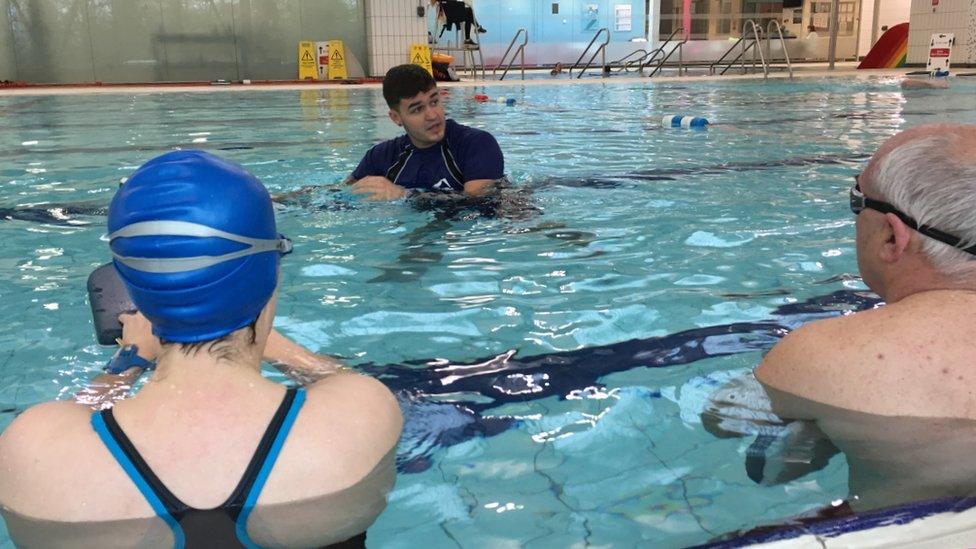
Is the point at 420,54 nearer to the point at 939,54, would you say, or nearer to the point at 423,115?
the point at 939,54

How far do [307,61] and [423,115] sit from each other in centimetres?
1590

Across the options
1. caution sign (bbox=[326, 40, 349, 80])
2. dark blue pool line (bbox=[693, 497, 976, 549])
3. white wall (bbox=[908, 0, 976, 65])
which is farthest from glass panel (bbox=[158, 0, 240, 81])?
dark blue pool line (bbox=[693, 497, 976, 549])

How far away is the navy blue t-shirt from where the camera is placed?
530cm

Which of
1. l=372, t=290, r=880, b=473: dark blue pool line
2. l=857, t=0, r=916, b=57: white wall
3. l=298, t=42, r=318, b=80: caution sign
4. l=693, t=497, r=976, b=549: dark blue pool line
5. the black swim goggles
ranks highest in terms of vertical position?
l=857, t=0, r=916, b=57: white wall

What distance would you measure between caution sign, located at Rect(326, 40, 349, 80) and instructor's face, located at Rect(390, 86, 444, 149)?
15.4 meters

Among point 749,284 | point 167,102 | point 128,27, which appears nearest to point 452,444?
point 749,284

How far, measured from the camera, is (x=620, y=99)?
14.3 meters

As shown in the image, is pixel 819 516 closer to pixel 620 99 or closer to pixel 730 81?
pixel 620 99

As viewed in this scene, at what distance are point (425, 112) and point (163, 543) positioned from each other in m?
3.96

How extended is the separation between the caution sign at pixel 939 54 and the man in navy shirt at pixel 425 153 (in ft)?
50.3

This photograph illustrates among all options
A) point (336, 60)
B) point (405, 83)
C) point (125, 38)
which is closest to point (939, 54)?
point (336, 60)

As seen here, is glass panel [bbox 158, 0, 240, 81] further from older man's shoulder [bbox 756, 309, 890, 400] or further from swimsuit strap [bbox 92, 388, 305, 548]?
swimsuit strap [bbox 92, 388, 305, 548]

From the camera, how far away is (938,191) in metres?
1.81

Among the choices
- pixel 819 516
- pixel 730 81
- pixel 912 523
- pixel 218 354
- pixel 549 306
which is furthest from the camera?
pixel 730 81
